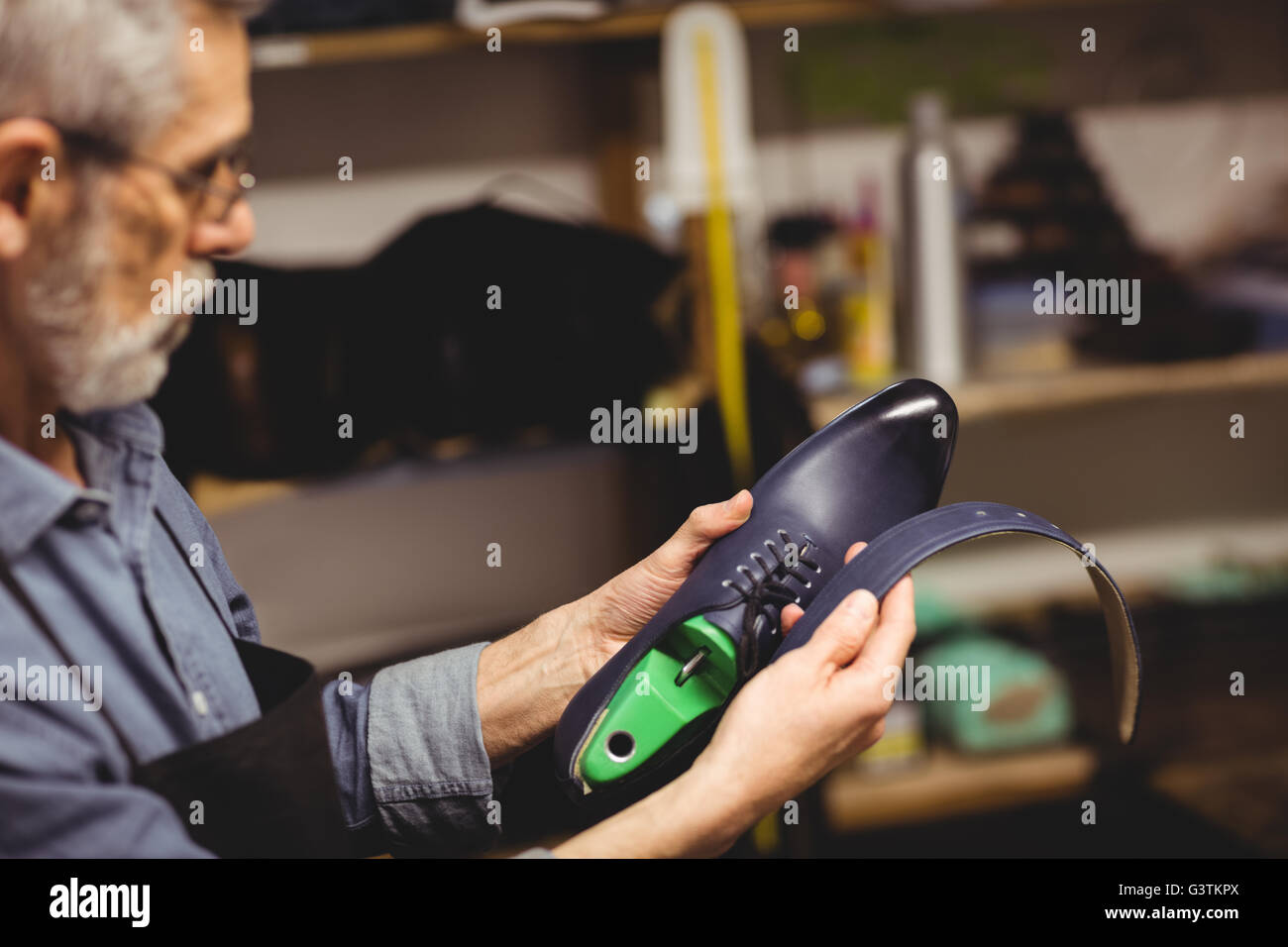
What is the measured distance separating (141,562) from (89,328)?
4.5 inches

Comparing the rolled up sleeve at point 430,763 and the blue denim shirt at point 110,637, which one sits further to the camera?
the rolled up sleeve at point 430,763

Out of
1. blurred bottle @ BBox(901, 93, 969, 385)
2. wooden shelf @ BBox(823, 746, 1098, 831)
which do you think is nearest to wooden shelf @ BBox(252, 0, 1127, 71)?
blurred bottle @ BBox(901, 93, 969, 385)

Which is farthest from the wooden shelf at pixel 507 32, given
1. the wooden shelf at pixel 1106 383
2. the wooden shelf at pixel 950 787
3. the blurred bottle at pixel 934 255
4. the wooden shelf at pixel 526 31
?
the wooden shelf at pixel 950 787

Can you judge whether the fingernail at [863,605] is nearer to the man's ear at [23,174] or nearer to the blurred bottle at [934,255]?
the man's ear at [23,174]

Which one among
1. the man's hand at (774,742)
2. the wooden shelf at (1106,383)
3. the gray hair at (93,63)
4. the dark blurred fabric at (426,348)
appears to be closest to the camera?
the gray hair at (93,63)

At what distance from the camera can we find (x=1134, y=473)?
1451 millimetres

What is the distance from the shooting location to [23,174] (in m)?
0.42

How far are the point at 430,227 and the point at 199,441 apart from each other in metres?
0.32

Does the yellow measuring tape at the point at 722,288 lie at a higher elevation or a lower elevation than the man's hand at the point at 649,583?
higher

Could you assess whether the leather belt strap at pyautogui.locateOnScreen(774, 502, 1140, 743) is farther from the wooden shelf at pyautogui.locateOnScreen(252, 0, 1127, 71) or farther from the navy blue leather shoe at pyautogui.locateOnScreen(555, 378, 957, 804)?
the wooden shelf at pyautogui.locateOnScreen(252, 0, 1127, 71)

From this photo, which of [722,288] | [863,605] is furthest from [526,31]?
[863,605]

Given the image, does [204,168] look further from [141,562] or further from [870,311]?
[870,311]

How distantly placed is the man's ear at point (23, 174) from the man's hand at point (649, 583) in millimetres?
369

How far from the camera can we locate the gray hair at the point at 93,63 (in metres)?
0.40
